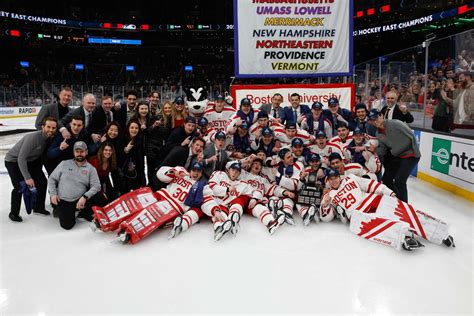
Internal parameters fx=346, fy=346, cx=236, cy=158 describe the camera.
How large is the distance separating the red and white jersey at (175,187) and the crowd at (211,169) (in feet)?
0.04

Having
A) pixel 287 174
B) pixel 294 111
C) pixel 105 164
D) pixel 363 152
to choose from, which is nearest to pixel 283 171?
pixel 287 174

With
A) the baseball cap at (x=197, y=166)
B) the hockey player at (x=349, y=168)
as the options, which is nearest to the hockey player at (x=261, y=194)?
the baseball cap at (x=197, y=166)

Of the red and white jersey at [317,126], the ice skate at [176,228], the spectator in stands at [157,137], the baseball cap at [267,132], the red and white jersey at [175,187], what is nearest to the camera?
the ice skate at [176,228]

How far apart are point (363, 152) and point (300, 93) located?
2187mm

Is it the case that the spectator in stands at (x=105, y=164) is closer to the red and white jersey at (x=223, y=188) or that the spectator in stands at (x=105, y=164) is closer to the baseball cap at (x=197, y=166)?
the baseball cap at (x=197, y=166)

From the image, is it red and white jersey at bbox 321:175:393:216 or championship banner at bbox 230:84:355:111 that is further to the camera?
championship banner at bbox 230:84:355:111

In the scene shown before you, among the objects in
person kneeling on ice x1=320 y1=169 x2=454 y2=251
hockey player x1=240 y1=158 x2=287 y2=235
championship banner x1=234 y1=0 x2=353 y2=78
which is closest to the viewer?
person kneeling on ice x1=320 y1=169 x2=454 y2=251

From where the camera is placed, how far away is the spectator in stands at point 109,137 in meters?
3.91

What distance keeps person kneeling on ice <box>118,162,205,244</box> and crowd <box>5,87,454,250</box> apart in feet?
0.04

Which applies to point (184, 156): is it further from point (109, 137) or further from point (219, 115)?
point (219, 115)

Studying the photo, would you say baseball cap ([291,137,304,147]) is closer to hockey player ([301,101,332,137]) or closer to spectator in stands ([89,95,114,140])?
hockey player ([301,101,332,137])

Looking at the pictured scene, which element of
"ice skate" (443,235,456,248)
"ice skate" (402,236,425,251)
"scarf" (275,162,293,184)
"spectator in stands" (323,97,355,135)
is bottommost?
"ice skate" (443,235,456,248)

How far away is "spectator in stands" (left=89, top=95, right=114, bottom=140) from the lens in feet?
13.9

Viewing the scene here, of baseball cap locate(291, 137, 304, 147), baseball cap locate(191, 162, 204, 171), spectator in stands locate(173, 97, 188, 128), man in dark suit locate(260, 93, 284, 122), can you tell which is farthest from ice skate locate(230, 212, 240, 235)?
man in dark suit locate(260, 93, 284, 122)
